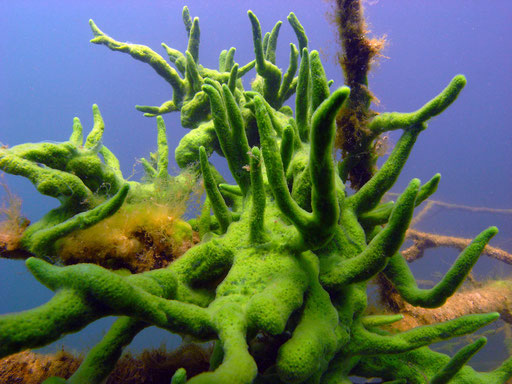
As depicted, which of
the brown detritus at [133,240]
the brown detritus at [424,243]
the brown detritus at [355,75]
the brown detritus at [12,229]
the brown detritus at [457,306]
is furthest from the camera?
the brown detritus at [424,243]

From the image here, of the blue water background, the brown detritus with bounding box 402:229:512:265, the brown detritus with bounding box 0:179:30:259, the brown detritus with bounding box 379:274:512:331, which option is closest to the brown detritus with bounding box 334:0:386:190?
the brown detritus with bounding box 379:274:512:331

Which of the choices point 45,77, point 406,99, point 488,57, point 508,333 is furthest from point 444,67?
point 45,77

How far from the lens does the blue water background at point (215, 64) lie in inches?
3718

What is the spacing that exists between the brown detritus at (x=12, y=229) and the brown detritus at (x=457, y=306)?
3447mm

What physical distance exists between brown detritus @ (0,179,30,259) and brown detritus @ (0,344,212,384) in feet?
3.07

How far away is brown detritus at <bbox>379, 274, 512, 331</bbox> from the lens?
308 centimetres

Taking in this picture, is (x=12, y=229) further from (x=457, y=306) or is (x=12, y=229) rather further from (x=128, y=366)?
(x=457, y=306)

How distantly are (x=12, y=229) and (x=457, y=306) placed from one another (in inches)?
193

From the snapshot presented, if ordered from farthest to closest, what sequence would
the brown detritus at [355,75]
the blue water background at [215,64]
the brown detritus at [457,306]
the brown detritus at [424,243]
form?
the blue water background at [215,64]
the brown detritus at [424,243]
the brown detritus at [457,306]
the brown detritus at [355,75]

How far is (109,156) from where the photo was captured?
306 centimetres

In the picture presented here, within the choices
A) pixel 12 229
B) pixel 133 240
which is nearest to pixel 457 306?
pixel 133 240

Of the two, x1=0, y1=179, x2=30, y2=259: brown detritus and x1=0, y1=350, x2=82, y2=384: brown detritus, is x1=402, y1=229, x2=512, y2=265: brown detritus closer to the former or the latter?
x1=0, y1=350, x2=82, y2=384: brown detritus

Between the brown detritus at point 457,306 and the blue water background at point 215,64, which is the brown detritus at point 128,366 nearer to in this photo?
the brown detritus at point 457,306

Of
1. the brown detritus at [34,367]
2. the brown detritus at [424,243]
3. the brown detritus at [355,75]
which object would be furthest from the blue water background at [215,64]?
the brown detritus at [34,367]
